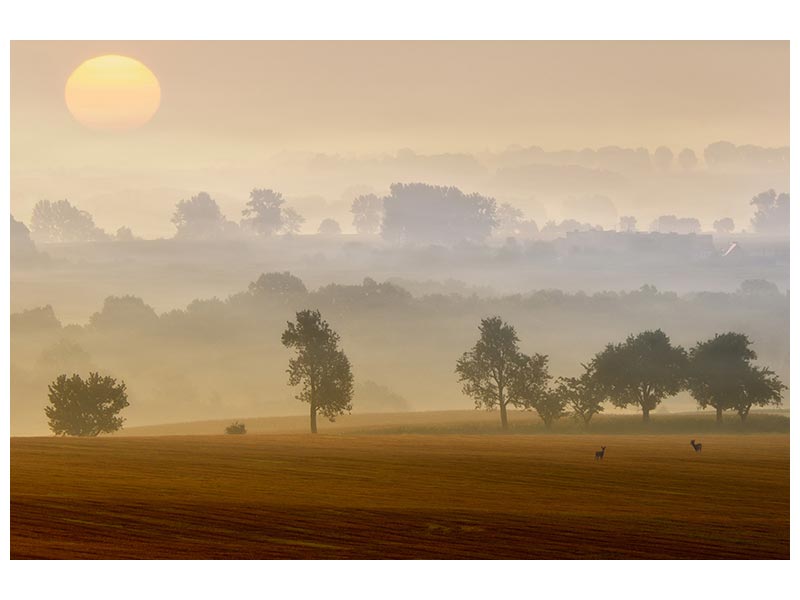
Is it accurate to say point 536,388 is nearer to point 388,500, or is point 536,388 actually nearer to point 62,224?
point 388,500

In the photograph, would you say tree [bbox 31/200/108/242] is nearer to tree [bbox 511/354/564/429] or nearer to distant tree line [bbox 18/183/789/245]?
distant tree line [bbox 18/183/789/245]

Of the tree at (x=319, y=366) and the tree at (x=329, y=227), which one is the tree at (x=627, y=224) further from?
the tree at (x=319, y=366)

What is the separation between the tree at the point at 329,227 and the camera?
14.6 metres

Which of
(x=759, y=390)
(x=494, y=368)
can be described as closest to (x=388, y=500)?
(x=494, y=368)

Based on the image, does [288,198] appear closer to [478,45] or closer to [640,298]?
[478,45]

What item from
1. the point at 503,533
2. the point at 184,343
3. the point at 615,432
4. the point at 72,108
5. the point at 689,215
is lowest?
the point at 503,533

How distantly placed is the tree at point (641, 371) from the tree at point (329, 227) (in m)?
3.34

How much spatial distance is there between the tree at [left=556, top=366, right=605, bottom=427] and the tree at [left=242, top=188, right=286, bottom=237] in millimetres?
3804

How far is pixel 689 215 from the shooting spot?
47.8ft

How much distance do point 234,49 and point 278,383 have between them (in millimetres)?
3873

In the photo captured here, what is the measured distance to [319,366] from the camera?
1469 cm

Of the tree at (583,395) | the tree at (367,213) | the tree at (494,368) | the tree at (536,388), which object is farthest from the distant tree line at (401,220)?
the tree at (583,395)

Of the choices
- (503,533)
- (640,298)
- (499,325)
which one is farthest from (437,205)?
(503,533)

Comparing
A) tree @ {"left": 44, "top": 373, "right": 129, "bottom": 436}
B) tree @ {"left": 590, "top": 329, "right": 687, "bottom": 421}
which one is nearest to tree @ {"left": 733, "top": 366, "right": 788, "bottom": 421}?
tree @ {"left": 590, "top": 329, "right": 687, "bottom": 421}
